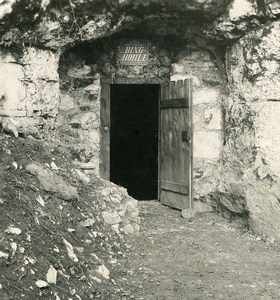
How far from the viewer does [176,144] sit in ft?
20.5

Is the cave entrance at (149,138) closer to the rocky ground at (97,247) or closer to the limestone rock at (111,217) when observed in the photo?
the rocky ground at (97,247)

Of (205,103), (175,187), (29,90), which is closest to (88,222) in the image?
(29,90)

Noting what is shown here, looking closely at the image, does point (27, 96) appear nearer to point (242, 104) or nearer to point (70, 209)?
point (70, 209)

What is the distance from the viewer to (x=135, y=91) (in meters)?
8.40

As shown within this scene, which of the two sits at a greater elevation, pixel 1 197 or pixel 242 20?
pixel 242 20

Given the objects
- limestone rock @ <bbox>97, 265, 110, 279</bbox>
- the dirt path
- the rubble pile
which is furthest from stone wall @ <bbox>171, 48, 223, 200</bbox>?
limestone rock @ <bbox>97, 265, 110, 279</bbox>

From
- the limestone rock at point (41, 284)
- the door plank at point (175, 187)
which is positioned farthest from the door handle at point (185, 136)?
the limestone rock at point (41, 284)

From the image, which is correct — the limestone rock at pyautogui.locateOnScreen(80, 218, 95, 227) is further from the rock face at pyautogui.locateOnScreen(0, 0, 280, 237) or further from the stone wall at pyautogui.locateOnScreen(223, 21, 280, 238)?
the stone wall at pyautogui.locateOnScreen(223, 21, 280, 238)

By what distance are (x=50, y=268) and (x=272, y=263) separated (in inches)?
88.2

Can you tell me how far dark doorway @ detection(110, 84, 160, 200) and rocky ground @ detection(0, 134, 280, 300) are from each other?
9.14ft

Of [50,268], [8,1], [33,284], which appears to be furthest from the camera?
[8,1]

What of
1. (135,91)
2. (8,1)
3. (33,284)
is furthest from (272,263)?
(135,91)

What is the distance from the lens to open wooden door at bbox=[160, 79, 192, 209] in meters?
6.00

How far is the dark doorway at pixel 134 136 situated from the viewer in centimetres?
841
